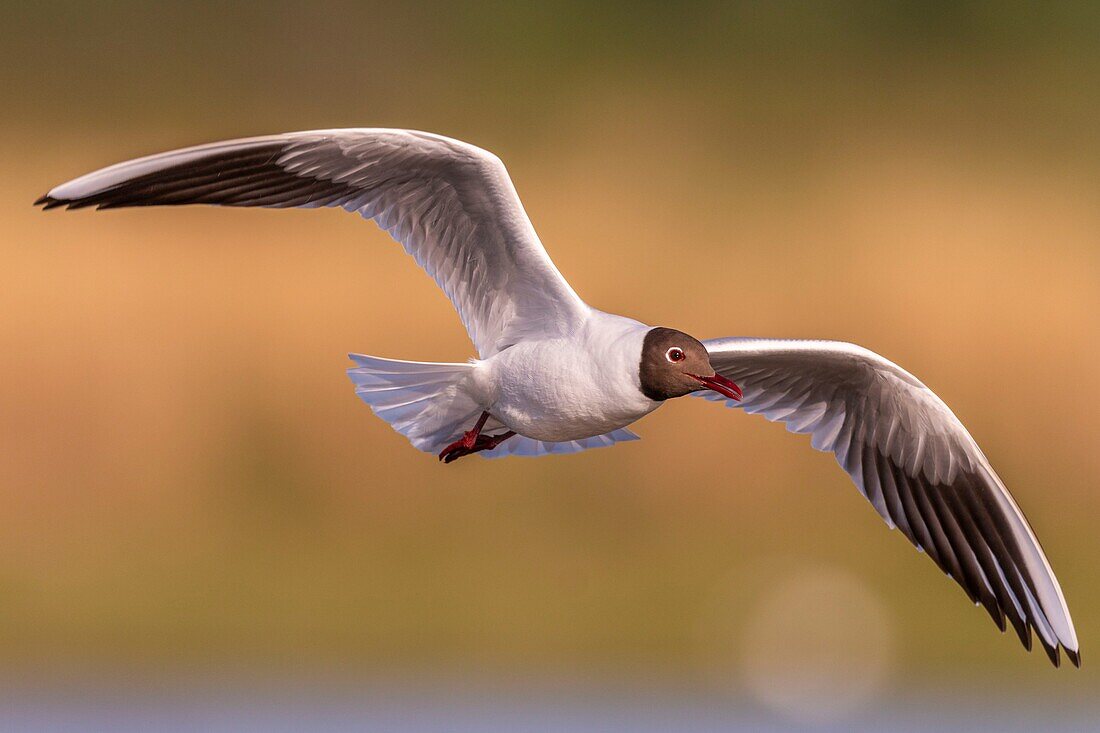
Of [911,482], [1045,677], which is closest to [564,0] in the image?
[1045,677]

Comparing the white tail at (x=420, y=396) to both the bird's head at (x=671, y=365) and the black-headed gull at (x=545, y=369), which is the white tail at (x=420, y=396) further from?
the bird's head at (x=671, y=365)

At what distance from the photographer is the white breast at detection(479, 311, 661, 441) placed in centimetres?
425

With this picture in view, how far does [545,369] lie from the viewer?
4.38 metres

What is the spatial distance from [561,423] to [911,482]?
4.26ft

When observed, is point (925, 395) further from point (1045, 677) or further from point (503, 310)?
point (1045, 677)

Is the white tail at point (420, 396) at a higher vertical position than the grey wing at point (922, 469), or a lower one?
higher

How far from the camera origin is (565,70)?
13.8m

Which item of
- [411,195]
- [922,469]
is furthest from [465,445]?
[922,469]

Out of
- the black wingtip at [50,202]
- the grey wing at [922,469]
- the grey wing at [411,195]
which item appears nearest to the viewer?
the black wingtip at [50,202]

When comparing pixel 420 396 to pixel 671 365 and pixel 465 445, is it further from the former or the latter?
pixel 671 365

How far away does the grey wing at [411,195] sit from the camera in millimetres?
4328

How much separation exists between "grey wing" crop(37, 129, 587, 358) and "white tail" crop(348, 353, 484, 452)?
15cm

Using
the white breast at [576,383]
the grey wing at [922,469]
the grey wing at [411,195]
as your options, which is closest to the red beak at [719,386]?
the white breast at [576,383]

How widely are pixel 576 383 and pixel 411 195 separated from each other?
2.31 ft
